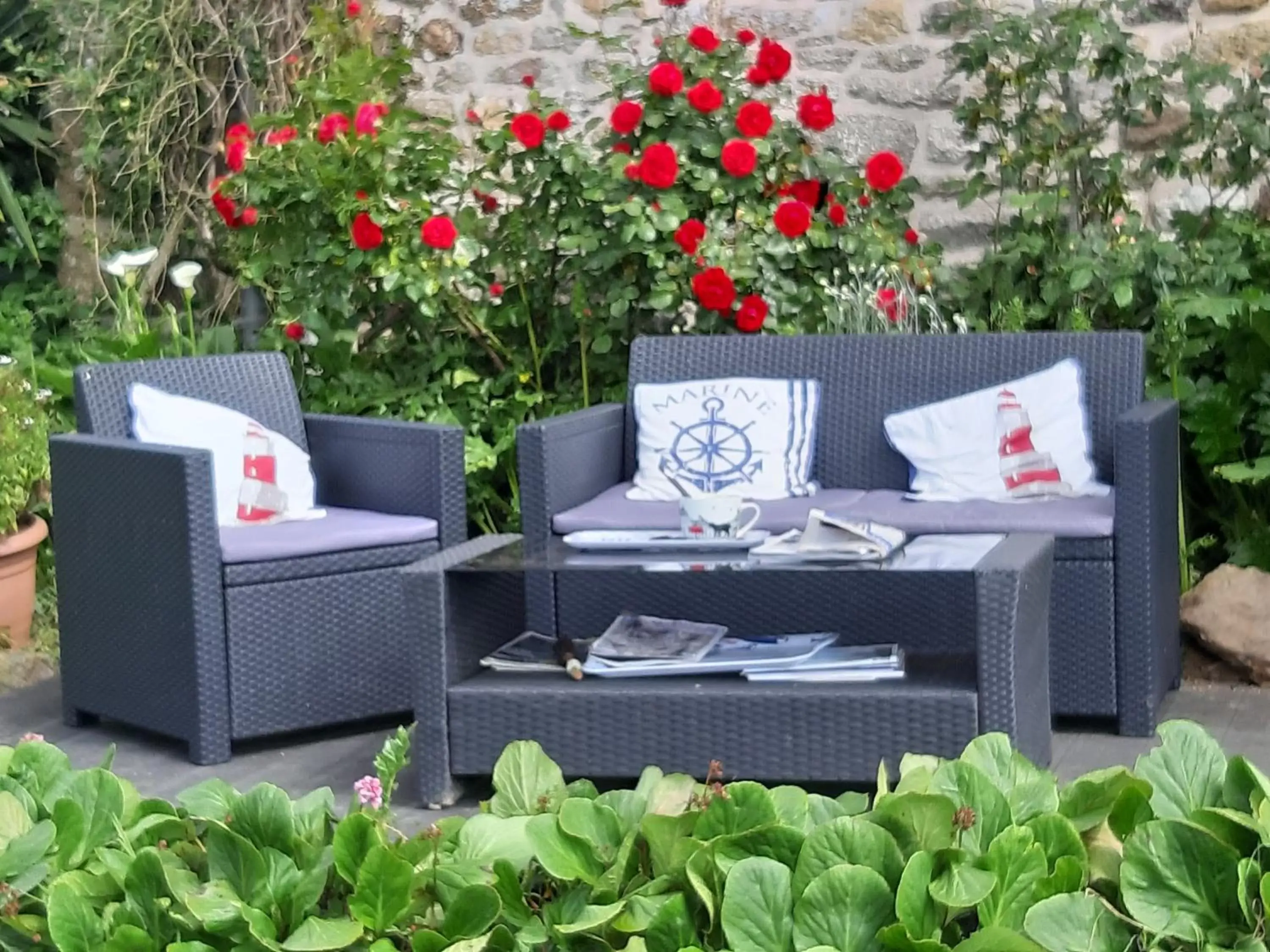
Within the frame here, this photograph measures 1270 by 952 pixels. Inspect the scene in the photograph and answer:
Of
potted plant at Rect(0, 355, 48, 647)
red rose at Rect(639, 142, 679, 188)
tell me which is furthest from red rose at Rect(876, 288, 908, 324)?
potted plant at Rect(0, 355, 48, 647)

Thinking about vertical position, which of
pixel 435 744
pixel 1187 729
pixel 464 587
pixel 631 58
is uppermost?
pixel 631 58

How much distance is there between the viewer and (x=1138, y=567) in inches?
134

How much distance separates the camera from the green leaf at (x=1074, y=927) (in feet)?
4.20

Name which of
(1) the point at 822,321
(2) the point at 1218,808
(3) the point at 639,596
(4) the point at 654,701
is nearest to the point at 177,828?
(2) the point at 1218,808

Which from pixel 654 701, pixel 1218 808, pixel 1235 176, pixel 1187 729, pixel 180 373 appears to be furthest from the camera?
pixel 1235 176

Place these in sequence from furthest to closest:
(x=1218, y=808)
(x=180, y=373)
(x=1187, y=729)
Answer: (x=180, y=373), (x=1187, y=729), (x=1218, y=808)

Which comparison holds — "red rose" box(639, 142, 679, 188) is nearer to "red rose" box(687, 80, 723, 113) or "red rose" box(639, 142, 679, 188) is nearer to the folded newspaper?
"red rose" box(687, 80, 723, 113)

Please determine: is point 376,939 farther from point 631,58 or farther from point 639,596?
point 631,58

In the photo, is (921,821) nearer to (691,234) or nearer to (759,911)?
(759,911)

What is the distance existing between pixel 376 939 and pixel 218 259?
4555 millimetres

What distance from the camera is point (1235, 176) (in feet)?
14.6

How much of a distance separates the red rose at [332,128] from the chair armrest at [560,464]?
0.99 metres

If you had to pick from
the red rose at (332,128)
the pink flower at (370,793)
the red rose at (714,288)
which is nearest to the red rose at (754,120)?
the red rose at (714,288)

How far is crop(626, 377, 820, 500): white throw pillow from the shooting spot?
3.98 meters
